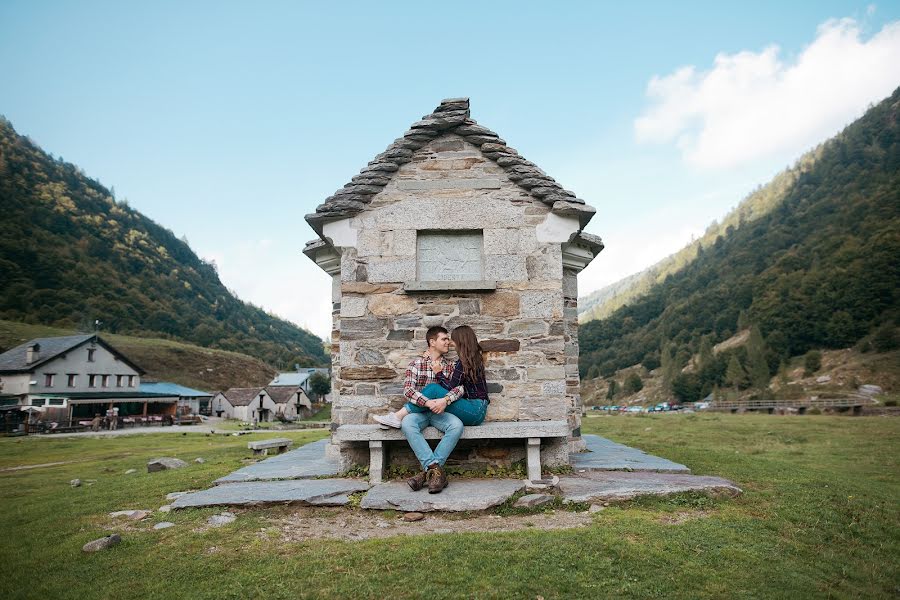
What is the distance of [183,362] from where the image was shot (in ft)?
251

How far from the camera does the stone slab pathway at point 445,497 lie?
17.0 ft

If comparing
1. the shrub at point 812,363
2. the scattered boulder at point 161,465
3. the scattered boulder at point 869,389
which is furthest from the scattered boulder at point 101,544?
the shrub at point 812,363

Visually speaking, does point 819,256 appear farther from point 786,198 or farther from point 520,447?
point 520,447

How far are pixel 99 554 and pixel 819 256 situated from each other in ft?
356

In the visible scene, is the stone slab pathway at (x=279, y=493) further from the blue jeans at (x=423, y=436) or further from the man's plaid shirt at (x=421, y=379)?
the man's plaid shirt at (x=421, y=379)

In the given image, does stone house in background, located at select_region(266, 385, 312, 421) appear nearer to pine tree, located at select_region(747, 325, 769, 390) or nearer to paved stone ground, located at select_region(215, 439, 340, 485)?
paved stone ground, located at select_region(215, 439, 340, 485)

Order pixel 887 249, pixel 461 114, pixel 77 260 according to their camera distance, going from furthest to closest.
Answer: pixel 77 260 → pixel 887 249 → pixel 461 114

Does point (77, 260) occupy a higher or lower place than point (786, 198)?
lower

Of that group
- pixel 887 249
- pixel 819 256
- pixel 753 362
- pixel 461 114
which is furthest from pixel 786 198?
pixel 461 114

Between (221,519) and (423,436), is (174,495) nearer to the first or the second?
(221,519)

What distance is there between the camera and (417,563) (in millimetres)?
3768

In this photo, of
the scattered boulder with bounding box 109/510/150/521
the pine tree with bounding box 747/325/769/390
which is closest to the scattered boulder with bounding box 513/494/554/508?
the scattered boulder with bounding box 109/510/150/521

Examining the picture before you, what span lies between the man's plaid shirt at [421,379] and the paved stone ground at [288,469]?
77.3 inches

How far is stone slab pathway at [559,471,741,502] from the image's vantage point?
18.1 feet
